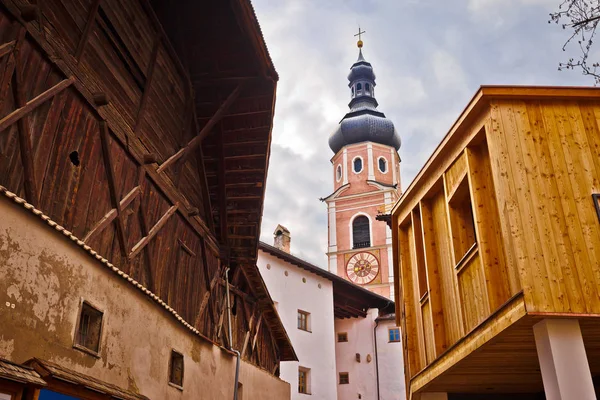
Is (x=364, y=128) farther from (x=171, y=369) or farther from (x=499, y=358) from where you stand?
(x=499, y=358)

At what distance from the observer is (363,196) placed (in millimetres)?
51281

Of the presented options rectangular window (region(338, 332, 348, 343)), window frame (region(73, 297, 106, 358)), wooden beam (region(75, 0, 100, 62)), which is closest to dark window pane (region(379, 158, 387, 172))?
rectangular window (region(338, 332, 348, 343))

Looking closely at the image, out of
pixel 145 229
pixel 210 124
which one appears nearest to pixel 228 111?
pixel 210 124

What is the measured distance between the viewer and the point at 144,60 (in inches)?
401

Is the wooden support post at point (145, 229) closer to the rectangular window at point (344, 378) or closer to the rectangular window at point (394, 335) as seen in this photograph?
the rectangular window at point (394, 335)

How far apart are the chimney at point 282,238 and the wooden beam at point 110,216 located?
95.0 feet

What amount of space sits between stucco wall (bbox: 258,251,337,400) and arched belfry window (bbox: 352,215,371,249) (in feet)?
54.7

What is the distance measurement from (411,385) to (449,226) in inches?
135

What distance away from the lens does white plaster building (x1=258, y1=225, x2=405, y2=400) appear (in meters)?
29.8

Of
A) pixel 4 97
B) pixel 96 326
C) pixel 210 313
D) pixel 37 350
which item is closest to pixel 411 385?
pixel 210 313

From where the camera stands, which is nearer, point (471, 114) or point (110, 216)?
point (471, 114)

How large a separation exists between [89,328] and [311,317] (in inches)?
956

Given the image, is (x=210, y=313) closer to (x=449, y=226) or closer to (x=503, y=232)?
(x=449, y=226)

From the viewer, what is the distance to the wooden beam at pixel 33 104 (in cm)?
632
